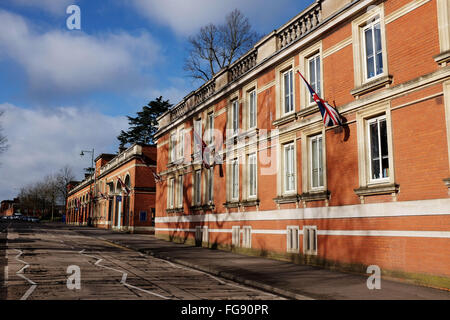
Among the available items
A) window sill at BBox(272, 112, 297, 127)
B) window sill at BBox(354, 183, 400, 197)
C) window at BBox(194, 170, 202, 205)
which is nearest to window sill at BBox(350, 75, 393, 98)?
window sill at BBox(354, 183, 400, 197)

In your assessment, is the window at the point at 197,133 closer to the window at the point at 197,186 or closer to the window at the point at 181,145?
the window at the point at 197,186

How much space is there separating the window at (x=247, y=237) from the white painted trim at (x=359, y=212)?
0.48 metres

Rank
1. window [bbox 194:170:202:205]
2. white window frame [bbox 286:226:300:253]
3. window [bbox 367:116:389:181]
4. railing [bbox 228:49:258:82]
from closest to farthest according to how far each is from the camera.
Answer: window [bbox 367:116:389:181] → white window frame [bbox 286:226:300:253] → railing [bbox 228:49:258:82] → window [bbox 194:170:202:205]

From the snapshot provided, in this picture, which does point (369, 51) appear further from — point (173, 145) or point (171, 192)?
point (171, 192)

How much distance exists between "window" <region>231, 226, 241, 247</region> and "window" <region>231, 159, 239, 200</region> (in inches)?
62.4

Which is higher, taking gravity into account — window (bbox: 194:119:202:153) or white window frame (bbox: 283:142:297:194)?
window (bbox: 194:119:202:153)

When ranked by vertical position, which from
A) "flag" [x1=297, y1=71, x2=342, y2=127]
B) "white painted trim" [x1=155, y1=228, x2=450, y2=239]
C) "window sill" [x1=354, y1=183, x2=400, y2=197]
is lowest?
"white painted trim" [x1=155, y1=228, x2=450, y2=239]

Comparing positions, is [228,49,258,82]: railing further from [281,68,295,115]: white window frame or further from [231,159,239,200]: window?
[231,159,239,200]: window

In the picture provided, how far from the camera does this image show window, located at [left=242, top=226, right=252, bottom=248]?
63.5 feet

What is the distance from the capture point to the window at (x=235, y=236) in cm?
2030

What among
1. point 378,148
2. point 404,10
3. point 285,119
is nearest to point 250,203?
point 285,119

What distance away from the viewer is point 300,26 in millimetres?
16922

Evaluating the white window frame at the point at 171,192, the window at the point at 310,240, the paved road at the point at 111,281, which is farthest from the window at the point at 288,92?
the white window frame at the point at 171,192

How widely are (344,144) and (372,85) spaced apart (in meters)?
2.23
